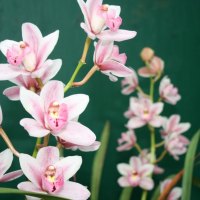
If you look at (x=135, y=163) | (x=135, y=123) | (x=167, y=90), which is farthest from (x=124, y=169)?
(x=167, y=90)

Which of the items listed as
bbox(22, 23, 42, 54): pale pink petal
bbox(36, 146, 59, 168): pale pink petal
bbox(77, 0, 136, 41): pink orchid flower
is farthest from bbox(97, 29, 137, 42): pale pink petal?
bbox(36, 146, 59, 168): pale pink petal

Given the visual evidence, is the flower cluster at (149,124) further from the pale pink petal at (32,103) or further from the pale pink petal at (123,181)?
Answer: the pale pink petal at (32,103)

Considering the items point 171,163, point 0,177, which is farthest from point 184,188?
point 171,163

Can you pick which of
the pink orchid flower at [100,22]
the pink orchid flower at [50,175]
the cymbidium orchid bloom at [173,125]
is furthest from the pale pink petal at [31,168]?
the cymbidium orchid bloom at [173,125]

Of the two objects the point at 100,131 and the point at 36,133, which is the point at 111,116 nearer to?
the point at 100,131

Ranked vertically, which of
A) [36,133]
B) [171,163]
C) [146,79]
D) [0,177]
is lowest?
[171,163]

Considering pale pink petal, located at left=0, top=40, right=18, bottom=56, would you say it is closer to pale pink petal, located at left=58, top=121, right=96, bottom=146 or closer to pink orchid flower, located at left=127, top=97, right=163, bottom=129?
pale pink petal, located at left=58, top=121, right=96, bottom=146

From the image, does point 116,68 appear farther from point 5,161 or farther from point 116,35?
point 5,161
